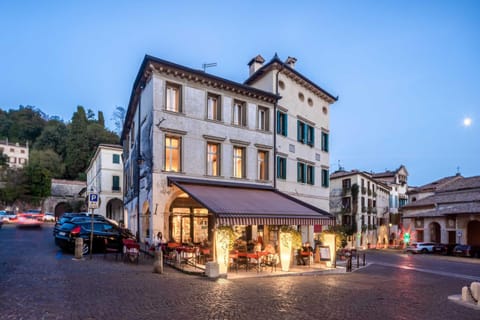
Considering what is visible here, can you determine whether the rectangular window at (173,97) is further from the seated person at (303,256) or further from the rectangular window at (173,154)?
the seated person at (303,256)

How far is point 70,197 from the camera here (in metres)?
62.6

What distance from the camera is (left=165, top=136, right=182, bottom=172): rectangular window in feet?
62.0

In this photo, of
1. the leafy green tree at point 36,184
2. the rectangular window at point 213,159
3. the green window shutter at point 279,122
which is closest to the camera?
the rectangular window at point 213,159

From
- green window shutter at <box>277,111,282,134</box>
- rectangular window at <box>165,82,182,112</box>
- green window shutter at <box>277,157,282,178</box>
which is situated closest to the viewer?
rectangular window at <box>165,82,182,112</box>

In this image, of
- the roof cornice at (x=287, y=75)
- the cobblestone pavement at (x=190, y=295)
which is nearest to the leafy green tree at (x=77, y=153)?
the roof cornice at (x=287, y=75)

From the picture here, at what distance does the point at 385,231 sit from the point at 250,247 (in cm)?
4394

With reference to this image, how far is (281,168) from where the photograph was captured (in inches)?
952

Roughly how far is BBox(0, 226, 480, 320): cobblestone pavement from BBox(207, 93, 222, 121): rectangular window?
30.3 ft

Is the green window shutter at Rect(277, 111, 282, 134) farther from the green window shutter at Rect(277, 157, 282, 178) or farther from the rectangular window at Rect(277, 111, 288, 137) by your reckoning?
the green window shutter at Rect(277, 157, 282, 178)

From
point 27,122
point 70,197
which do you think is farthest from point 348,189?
point 27,122

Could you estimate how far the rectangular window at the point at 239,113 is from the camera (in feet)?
72.1

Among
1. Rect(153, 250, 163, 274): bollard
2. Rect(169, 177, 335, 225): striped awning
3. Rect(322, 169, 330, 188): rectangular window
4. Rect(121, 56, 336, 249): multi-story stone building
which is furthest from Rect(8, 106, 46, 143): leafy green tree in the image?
Rect(153, 250, 163, 274): bollard

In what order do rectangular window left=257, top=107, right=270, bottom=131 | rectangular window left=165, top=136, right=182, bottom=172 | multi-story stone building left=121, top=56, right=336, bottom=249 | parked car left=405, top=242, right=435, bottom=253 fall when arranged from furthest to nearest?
1. parked car left=405, top=242, right=435, bottom=253
2. rectangular window left=257, top=107, right=270, bottom=131
3. rectangular window left=165, top=136, right=182, bottom=172
4. multi-story stone building left=121, top=56, right=336, bottom=249

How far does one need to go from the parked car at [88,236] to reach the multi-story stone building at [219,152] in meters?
1.82
